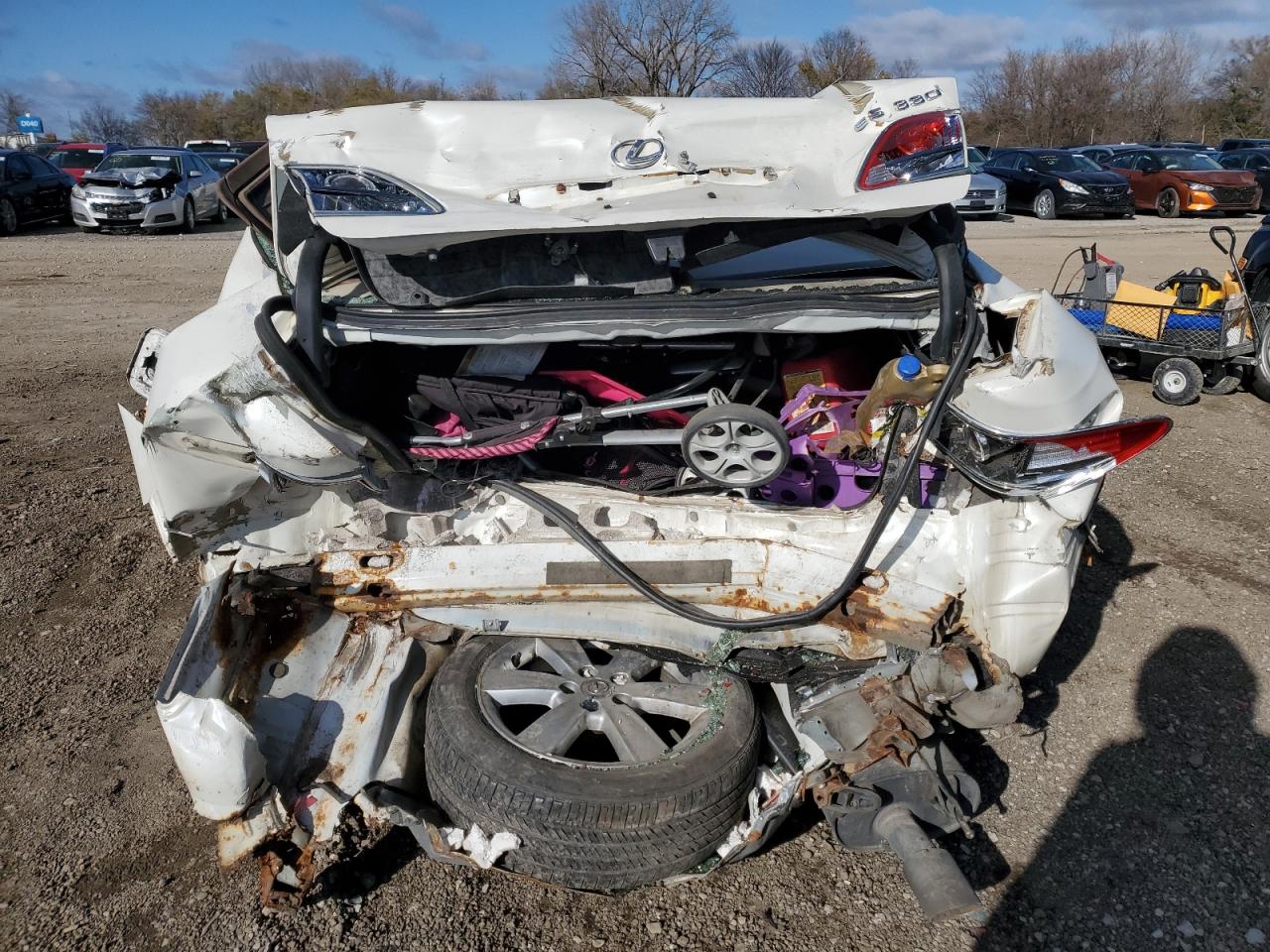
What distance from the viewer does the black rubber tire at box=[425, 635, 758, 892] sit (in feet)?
7.03

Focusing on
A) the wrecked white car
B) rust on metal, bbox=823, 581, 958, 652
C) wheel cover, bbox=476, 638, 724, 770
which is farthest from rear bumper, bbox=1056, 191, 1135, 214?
wheel cover, bbox=476, 638, 724, 770

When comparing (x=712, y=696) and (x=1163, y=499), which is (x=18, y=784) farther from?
(x=1163, y=499)

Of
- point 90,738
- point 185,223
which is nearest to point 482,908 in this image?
A: point 90,738

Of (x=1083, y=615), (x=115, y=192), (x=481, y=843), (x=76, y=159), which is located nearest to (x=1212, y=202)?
(x=1083, y=615)

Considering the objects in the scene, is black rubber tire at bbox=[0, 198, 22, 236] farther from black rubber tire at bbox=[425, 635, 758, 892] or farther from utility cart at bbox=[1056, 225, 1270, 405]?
black rubber tire at bbox=[425, 635, 758, 892]

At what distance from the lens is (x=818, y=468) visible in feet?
9.25

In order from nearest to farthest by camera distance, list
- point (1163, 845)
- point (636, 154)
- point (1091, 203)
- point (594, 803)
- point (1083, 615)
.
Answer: point (594, 803) → point (636, 154) → point (1163, 845) → point (1083, 615) → point (1091, 203)

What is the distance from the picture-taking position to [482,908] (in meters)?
2.27

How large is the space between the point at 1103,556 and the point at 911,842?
8.15 feet

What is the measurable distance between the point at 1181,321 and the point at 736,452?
17.2 ft

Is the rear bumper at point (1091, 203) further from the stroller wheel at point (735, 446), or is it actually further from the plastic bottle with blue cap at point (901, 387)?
the stroller wheel at point (735, 446)

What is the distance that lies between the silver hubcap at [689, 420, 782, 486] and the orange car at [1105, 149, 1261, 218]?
19559 millimetres

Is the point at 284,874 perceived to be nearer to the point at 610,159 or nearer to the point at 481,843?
the point at 481,843

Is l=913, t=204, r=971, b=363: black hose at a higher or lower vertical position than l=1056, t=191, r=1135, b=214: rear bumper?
higher
